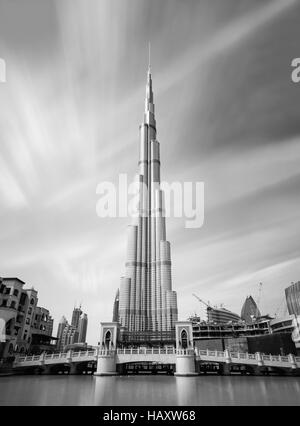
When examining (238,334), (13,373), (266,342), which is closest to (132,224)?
(238,334)

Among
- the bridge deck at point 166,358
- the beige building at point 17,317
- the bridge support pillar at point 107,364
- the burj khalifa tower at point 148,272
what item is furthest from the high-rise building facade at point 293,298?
the beige building at point 17,317

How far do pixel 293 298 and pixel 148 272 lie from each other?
8138cm

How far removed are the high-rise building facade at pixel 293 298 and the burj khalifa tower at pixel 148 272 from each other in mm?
59784

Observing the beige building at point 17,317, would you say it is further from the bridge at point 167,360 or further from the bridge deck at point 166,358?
the bridge deck at point 166,358

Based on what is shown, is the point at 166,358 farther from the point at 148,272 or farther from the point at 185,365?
the point at 148,272

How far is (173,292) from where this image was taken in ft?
494

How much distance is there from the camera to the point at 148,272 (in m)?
160

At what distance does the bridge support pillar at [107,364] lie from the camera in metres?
46.1

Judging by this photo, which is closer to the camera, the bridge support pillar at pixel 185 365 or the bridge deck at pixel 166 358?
the bridge support pillar at pixel 185 365

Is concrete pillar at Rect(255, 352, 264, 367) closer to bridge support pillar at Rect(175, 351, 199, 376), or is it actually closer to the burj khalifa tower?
bridge support pillar at Rect(175, 351, 199, 376)

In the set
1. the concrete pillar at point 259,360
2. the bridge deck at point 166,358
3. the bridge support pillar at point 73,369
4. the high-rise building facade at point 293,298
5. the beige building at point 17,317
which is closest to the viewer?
the concrete pillar at point 259,360

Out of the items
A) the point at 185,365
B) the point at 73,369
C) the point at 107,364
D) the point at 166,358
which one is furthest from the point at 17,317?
the point at 185,365
